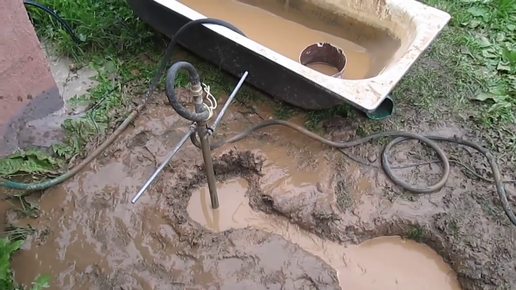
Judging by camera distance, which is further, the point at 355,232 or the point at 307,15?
the point at 307,15

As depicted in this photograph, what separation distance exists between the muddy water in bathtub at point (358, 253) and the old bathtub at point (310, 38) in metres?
0.73

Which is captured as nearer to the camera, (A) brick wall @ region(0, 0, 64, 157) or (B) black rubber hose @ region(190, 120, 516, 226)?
(A) brick wall @ region(0, 0, 64, 157)

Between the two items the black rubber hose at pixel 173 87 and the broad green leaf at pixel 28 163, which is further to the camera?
the broad green leaf at pixel 28 163

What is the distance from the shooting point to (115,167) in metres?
2.83

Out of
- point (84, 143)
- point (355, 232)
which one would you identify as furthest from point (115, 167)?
point (355, 232)

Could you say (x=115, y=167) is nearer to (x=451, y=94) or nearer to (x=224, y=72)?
(x=224, y=72)

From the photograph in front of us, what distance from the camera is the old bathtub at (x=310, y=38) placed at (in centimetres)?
264

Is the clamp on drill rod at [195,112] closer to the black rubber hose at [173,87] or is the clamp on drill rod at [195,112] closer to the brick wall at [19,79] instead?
the black rubber hose at [173,87]

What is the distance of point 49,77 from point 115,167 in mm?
663

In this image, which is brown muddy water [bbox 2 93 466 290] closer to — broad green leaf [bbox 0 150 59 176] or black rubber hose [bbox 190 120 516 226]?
black rubber hose [bbox 190 120 516 226]

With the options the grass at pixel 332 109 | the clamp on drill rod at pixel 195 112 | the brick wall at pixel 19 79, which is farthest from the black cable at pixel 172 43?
the clamp on drill rod at pixel 195 112

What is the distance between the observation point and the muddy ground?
2.44m

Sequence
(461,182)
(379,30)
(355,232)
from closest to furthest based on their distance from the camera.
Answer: (355,232)
(461,182)
(379,30)

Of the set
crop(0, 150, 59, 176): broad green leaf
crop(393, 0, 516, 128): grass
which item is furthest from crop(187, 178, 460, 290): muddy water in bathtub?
crop(393, 0, 516, 128): grass
